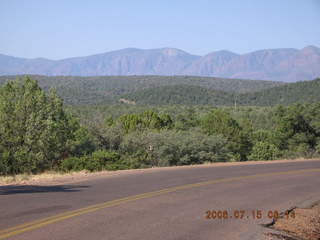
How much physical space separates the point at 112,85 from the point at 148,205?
159 meters

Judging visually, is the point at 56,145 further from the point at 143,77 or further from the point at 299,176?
the point at 143,77

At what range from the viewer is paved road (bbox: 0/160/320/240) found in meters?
9.24

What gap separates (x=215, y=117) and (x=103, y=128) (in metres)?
17.3

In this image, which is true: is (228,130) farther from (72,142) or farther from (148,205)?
(148,205)

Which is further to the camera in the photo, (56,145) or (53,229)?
(56,145)

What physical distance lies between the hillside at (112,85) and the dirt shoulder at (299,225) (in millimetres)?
112352

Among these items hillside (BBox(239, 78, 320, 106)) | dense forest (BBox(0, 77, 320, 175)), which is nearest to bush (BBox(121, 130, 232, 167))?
dense forest (BBox(0, 77, 320, 175))

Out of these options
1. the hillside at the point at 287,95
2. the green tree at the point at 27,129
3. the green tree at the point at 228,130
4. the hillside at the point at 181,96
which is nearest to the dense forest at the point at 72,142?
the green tree at the point at 27,129

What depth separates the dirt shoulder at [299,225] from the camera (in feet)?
31.9

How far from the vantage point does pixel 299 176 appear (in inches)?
805

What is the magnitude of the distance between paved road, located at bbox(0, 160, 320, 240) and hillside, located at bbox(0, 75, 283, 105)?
10687 cm

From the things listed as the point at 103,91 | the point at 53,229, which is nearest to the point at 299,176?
the point at 53,229

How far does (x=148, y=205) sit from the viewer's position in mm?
12242

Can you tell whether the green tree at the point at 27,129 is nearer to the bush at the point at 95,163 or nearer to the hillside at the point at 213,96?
the bush at the point at 95,163
